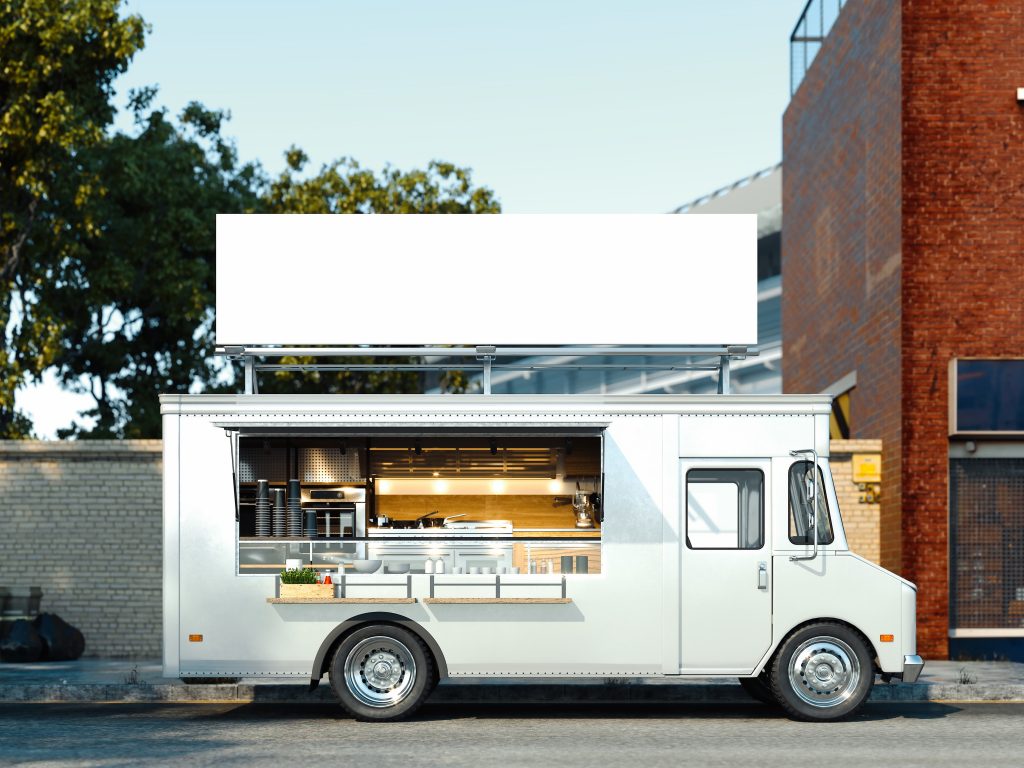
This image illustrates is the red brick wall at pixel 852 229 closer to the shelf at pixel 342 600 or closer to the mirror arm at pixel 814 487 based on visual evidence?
the mirror arm at pixel 814 487

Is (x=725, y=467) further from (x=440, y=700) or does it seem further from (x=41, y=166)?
(x=41, y=166)

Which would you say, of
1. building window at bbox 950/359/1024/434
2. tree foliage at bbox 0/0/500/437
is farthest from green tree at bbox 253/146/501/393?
building window at bbox 950/359/1024/434

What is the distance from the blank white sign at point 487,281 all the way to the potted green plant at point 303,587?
2.21 metres

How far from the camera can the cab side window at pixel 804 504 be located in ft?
42.0

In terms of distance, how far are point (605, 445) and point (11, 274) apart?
14.2 meters

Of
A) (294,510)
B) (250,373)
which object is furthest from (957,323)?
(250,373)

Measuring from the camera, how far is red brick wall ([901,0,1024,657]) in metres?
18.5

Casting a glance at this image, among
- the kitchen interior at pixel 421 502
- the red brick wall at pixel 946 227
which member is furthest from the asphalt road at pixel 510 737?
the red brick wall at pixel 946 227

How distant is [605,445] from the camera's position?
12.9 meters

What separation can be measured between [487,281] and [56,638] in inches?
329

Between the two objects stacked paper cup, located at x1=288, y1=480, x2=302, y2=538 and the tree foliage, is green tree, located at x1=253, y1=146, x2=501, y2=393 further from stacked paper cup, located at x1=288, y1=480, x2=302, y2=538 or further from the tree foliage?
stacked paper cup, located at x1=288, y1=480, x2=302, y2=538

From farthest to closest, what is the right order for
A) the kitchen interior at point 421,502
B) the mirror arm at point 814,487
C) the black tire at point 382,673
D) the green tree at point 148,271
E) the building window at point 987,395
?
the green tree at point 148,271 → the building window at point 987,395 → the kitchen interior at point 421,502 → the mirror arm at point 814,487 → the black tire at point 382,673

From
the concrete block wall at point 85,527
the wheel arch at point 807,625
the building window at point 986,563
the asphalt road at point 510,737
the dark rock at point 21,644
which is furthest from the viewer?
the concrete block wall at point 85,527

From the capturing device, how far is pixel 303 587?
12609 mm
